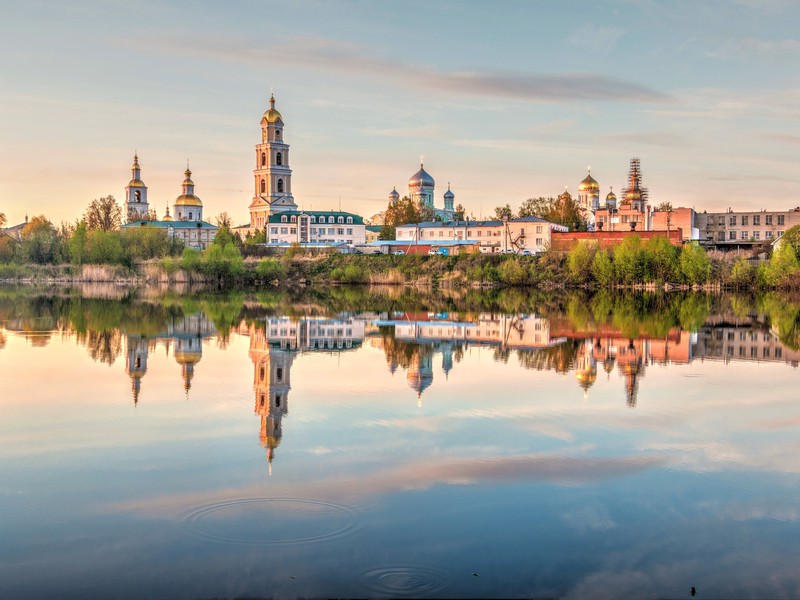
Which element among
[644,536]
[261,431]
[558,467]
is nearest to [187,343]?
[261,431]

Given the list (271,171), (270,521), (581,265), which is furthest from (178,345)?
(271,171)

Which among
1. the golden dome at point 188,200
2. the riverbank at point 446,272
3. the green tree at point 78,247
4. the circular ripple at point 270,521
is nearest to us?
the circular ripple at point 270,521

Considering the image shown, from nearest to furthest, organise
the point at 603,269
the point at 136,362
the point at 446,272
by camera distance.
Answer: the point at 136,362 < the point at 603,269 < the point at 446,272

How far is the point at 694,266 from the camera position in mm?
67312

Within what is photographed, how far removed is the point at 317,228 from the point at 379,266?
61.9 ft

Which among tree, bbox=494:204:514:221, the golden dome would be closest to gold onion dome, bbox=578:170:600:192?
tree, bbox=494:204:514:221

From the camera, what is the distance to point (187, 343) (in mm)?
25672

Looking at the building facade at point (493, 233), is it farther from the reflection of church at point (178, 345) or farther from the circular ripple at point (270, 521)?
the circular ripple at point (270, 521)

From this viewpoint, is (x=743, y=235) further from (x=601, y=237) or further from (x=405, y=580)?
(x=405, y=580)

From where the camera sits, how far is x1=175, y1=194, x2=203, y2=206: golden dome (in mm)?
139000

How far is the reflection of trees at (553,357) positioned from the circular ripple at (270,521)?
11.9 m

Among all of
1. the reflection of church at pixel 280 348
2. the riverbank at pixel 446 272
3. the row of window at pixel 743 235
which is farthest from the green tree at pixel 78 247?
the row of window at pixel 743 235

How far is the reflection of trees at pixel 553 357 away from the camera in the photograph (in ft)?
69.0

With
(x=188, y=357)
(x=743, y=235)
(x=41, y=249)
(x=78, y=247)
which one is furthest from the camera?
(x=743, y=235)
